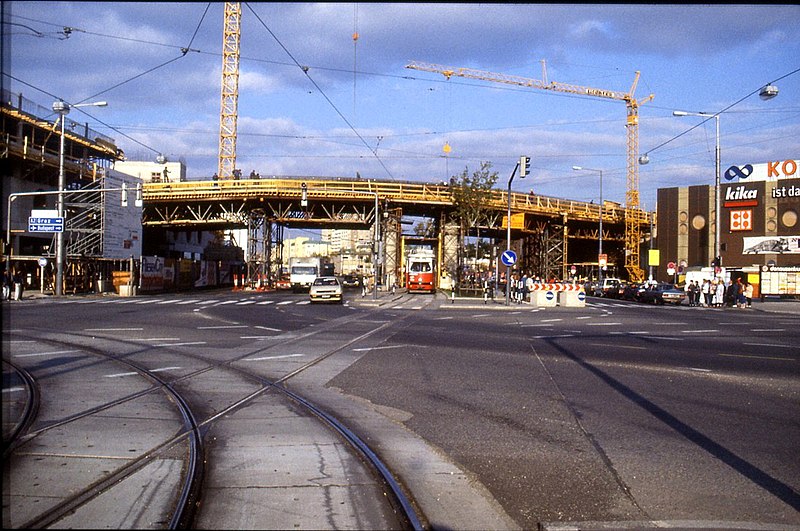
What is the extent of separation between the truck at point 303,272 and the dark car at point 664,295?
95.6 feet

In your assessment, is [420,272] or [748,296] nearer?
[748,296]

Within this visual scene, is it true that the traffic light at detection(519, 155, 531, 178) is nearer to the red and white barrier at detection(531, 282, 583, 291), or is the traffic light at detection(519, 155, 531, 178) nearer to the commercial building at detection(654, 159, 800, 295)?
the red and white barrier at detection(531, 282, 583, 291)

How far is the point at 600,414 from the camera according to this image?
384 inches

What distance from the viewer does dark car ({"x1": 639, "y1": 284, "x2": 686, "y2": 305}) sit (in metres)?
49.0

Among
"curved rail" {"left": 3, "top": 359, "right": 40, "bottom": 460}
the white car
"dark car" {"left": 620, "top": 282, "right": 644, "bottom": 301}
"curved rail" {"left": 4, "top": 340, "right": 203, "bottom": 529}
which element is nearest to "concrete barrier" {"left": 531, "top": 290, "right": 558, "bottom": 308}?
the white car

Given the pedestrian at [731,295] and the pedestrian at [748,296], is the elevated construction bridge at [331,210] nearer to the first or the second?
the pedestrian at [731,295]

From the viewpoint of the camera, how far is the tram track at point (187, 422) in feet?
18.4

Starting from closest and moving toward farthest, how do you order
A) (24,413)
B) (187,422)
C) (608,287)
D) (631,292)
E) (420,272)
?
(187,422), (24,413), (631,292), (420,272), (608,287)

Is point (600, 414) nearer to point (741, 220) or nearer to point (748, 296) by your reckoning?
point (748, 296)

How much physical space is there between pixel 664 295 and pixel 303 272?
104 feet

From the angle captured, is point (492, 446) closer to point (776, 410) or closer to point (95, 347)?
point (776, 410)

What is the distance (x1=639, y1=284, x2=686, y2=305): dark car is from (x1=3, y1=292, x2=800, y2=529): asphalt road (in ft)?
89.0

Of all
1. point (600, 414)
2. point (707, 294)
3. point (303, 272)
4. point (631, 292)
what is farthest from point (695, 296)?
point (600, 414)

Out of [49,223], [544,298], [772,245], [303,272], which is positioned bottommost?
[544,298]
